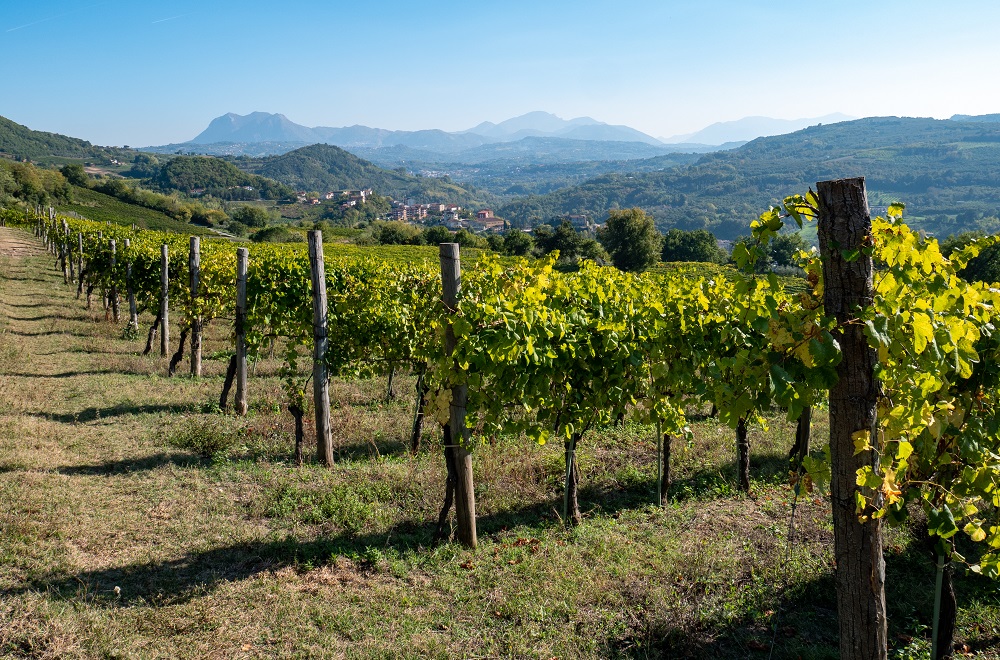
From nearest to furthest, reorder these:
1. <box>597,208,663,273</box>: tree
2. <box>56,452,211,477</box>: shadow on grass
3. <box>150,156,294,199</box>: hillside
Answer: <box>56,452,211,477</box>: shadow on grass → <box>597,208,663,273</box>: tree → <box>150,156,294,199</box>: hillside

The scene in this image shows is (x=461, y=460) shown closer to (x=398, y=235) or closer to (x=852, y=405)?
(x=852, y=405)

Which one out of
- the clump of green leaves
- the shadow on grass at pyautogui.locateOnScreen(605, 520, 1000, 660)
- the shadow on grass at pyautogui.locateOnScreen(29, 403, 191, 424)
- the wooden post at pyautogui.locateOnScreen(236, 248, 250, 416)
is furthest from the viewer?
the wooden post at pyautogui.locateOnScreen(236, 248, 250, 416)

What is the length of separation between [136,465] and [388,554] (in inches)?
151

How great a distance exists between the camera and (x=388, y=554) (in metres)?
5.62

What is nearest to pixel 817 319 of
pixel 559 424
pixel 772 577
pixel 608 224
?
pixel 772 577

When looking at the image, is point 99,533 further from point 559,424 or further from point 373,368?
point 559,424

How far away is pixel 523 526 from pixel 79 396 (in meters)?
8.09

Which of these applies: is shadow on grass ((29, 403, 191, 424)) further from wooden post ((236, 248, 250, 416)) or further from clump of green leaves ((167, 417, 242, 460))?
clump of green leaves ((167, 417, 242, 460))

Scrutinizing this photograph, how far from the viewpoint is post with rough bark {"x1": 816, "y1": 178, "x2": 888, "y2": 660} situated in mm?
2619

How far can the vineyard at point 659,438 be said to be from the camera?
270cm

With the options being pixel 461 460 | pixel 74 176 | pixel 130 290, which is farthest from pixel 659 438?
pixel 74 176

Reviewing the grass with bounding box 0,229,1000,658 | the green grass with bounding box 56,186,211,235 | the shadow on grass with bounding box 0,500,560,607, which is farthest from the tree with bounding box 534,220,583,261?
the shadow on grass with bounding box 0,500,560,607

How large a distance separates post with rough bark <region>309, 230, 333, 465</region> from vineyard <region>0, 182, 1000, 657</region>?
1.4 inches

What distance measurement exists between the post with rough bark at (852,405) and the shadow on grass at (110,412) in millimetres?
9523
